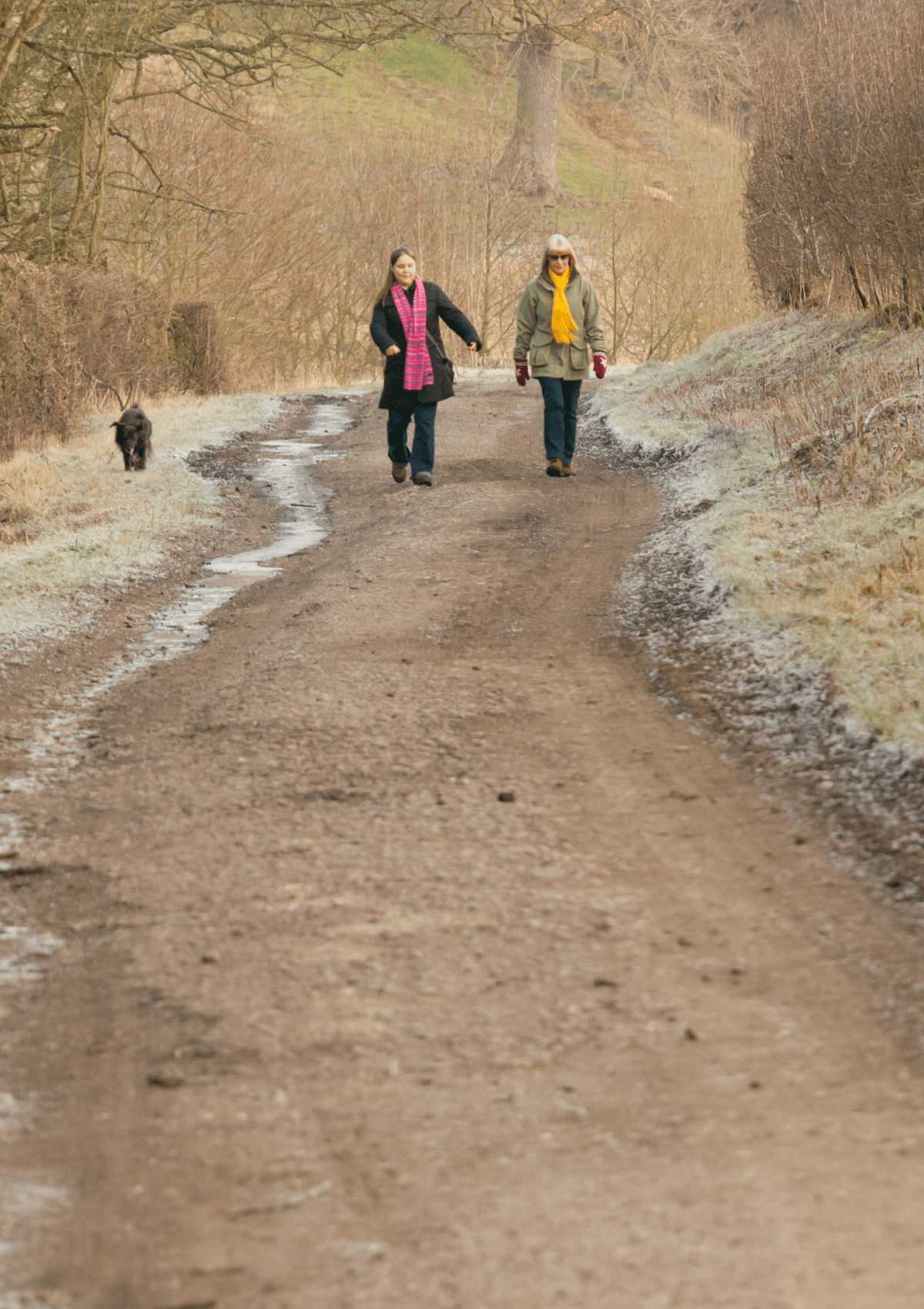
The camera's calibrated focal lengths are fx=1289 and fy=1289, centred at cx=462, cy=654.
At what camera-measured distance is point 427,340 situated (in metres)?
9.98

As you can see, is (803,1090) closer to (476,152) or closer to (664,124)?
(476,152)

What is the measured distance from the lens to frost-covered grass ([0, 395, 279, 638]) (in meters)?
8.35

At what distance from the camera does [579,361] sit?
10258mm

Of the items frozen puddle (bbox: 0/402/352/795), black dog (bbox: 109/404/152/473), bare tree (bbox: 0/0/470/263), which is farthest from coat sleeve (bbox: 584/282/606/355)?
bare tree (bbox: 0/0/470/263)

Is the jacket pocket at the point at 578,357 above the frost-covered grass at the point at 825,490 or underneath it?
above

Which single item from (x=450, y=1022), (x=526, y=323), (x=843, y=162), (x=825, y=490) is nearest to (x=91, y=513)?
(x=526, y=323)

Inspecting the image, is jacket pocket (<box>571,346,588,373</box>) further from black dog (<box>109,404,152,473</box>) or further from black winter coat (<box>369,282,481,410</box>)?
black dog (<box>109,404,152,473</box>)

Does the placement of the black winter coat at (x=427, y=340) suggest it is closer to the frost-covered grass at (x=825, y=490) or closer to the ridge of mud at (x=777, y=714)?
the frost-covered grass at (x=825, y=490)

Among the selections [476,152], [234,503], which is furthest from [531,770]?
[476,152]

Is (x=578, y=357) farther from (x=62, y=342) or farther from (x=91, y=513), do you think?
(x=62, y=342)

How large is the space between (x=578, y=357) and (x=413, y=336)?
1.34 metres

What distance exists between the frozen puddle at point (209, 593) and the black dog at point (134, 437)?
1114 millimetres

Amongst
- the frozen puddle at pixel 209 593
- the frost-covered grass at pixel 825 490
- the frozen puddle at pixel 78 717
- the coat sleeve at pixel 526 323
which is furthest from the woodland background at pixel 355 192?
the coat sleeve at pixel 526 323

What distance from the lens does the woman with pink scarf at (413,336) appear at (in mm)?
9781
